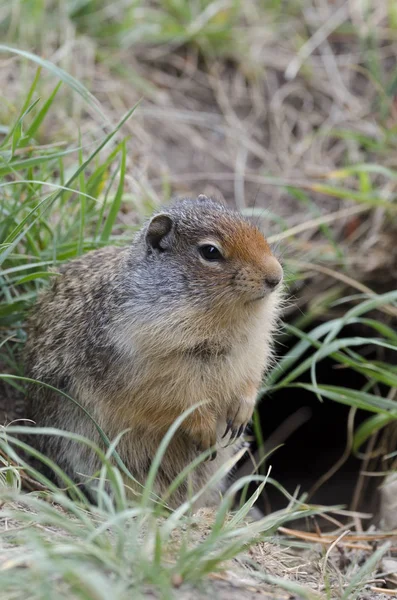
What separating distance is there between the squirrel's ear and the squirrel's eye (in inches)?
8.7

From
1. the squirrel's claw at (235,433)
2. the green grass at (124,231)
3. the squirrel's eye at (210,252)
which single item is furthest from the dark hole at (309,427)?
the squirrel's eye at (210,252)

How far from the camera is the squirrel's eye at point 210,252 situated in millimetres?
3430

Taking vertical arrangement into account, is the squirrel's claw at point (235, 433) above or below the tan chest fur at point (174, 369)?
below

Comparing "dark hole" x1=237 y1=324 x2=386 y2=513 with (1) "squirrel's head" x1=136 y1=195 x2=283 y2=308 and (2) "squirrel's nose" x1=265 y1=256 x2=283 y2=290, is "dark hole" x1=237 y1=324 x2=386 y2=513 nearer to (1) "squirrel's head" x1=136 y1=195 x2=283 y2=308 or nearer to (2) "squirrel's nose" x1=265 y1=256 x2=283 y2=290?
(1) "squirrel's head" x1=136 y1=195 x2=283 y2=308

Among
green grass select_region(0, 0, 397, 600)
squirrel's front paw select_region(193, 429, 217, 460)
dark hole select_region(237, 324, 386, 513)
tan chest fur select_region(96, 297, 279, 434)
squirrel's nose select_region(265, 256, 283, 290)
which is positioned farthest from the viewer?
dark hole select_region(237, 324, 386, 513)

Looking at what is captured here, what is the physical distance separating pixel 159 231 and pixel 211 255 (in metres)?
0.30

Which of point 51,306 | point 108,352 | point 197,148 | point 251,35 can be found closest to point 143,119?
point 197,148

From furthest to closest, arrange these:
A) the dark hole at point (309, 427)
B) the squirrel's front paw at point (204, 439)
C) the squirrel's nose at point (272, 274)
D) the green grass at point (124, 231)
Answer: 1. the dark hole at point (309, 427)
2. the squirrel's front paw at point (204, 439)
3. the squirrel's nose at point (272, 274)
4. the green grass at point (124, 231)

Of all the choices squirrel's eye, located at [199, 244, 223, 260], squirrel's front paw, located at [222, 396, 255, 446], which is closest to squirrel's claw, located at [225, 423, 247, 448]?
squirrel's front paw, located at [222, 396, 255, 446]

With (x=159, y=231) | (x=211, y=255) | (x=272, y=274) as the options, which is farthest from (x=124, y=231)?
(x=272, y=274)

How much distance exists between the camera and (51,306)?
13.0 feet

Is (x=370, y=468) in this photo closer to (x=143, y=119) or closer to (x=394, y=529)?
(x=394, y=529)

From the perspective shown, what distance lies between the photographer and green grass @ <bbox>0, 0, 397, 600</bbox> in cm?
228

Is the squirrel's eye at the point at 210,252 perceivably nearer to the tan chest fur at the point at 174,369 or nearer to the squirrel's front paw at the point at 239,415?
the tan chest fur at the point at 174,369
